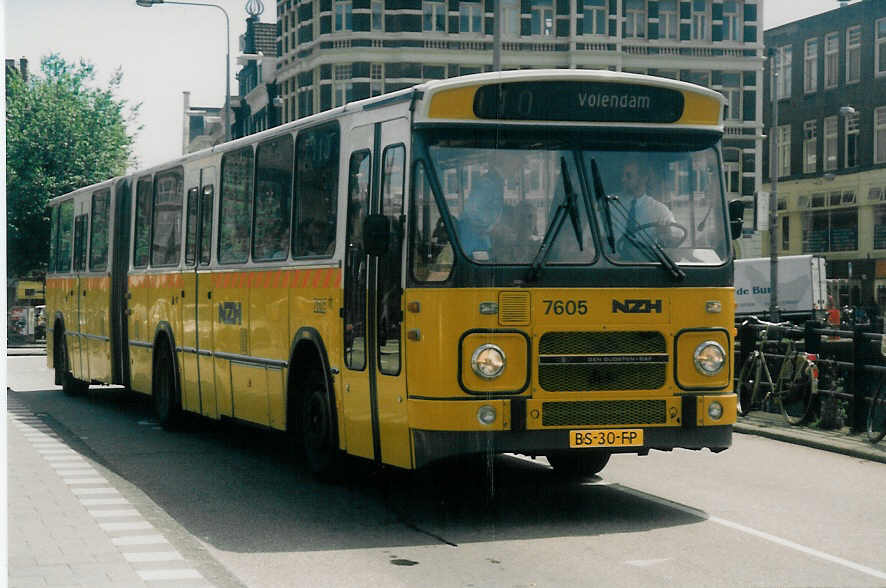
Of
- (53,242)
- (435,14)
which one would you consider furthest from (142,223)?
(435,14)

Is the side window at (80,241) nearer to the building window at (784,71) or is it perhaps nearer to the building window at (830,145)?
the building window at (830,145)

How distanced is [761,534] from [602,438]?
1.19 metres

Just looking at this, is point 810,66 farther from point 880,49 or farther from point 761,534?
point 761,534

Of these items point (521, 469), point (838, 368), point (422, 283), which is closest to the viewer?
point (422, 283)

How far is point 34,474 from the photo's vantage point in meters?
12.3

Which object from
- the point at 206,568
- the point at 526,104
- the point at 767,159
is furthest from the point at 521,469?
the point at 767,159

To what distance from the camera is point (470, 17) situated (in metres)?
63.4

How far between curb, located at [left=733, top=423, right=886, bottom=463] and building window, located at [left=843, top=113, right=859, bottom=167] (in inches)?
1762

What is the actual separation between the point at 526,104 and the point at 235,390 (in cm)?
524

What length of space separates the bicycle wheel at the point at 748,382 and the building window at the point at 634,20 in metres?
48.3

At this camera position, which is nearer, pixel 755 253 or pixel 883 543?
pixel 883 543

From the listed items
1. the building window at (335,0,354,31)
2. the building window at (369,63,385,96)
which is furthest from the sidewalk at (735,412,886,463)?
the building window at (335,0,354,31)

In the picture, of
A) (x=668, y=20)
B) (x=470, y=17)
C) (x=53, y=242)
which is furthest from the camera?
(x=668, y=20)

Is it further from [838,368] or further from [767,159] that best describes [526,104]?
[767,159]
